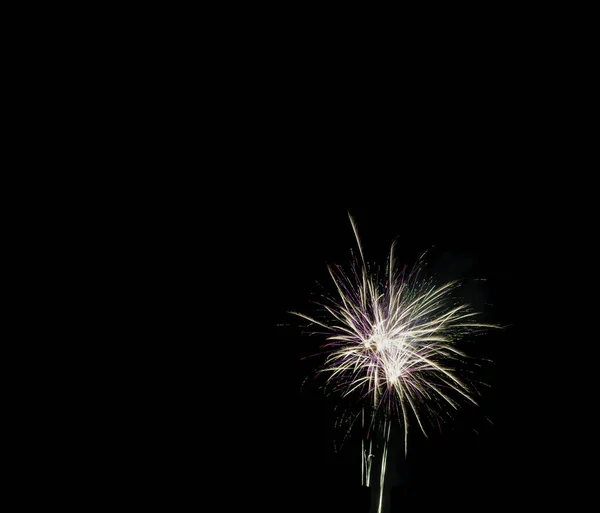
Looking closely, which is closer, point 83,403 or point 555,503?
point 83,403

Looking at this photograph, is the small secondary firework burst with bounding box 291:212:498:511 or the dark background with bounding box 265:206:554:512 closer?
the small secondary firework burst with bounding box 291:212:498:511

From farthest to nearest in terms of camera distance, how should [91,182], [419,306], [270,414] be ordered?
1. [270,414]
2. [419,306]
3. [91,182]

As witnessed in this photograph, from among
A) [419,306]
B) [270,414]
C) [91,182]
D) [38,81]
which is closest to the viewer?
[38,81]

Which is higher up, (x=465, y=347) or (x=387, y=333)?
(x=465, y=347)

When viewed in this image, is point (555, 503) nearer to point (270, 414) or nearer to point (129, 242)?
point (270, 414)

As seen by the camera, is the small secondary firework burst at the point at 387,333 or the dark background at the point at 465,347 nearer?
the small secondary firework burst at the point at 387,333

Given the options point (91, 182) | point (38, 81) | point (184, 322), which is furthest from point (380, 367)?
point (38, 81)

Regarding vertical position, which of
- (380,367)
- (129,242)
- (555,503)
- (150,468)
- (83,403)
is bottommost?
(150,468)

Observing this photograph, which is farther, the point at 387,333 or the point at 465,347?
the point at 465,347
